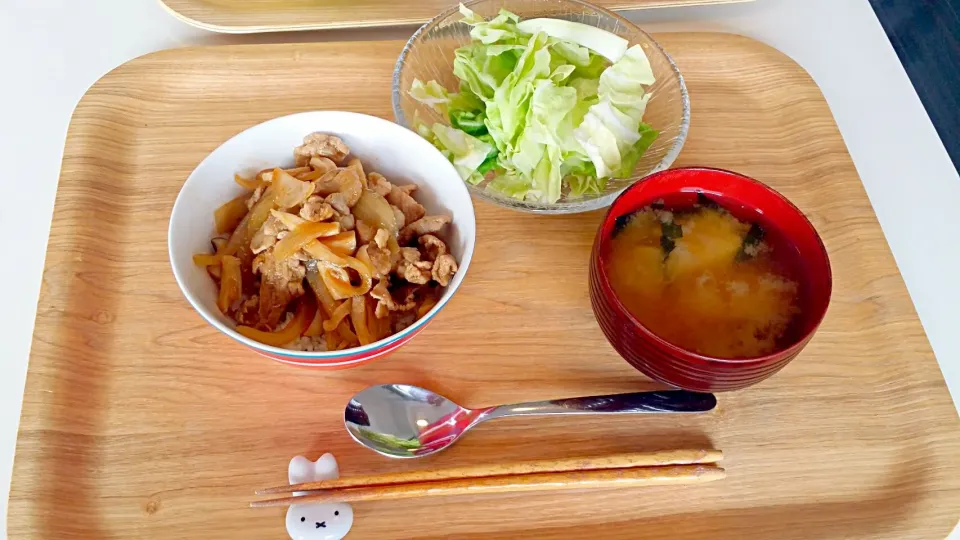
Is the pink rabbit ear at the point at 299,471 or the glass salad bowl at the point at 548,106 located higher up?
the glass salad bowl at the point at 548,106

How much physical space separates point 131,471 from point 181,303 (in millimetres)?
277

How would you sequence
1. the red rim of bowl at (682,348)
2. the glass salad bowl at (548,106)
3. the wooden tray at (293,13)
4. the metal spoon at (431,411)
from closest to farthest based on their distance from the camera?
the red rim of bowl at (682,348), the metal spoon at (431,411), the glass salad bowl at (548,106), the wooden tray at (293,13)

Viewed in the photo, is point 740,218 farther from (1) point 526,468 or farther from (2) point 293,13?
(2) point 293,13

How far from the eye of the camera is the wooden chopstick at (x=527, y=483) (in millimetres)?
973

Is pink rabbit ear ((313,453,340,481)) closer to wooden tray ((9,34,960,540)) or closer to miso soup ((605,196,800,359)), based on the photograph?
wooden tray ((9,34,960,540))

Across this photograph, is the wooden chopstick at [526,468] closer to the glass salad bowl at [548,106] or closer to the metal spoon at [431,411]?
the metal spoon at [431,411]

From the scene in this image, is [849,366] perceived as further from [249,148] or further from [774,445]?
[249,148]

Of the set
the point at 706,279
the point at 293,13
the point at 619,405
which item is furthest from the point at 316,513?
the point at 293,13

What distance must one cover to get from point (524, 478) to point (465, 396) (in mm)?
167

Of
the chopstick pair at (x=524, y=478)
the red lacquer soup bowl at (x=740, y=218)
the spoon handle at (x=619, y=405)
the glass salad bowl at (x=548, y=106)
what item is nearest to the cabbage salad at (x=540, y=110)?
the glass salad bowl at (x=548, y=106)

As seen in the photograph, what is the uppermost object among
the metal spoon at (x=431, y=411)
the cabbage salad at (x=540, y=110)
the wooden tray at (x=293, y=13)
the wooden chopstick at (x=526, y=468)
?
the wooden tray at (x=293, y=13)

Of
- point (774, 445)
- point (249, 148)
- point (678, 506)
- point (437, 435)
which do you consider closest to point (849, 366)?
point (774, 445)

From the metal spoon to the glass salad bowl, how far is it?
0.35m

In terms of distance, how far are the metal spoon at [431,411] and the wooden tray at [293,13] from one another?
0.86 metres
